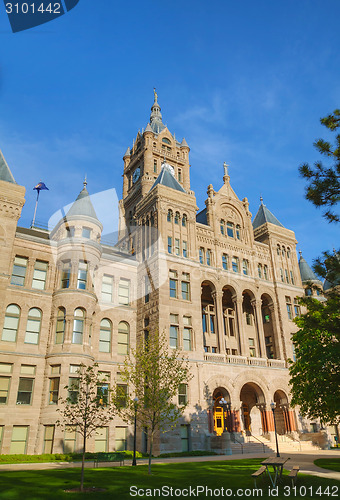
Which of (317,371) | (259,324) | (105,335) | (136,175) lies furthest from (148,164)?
(317,371)

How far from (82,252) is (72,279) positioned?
2982 mm

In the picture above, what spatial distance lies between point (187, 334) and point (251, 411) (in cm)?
1397

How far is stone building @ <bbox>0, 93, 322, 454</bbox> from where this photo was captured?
3459cm

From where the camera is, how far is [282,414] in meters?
45.6

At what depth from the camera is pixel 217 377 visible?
41.0m

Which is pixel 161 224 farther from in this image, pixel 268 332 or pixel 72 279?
pixel 268 332

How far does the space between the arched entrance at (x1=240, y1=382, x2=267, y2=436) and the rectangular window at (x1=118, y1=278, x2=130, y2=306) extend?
16772mm

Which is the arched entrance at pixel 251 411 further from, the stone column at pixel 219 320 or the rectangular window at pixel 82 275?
the rectangular window at pixel 82 275

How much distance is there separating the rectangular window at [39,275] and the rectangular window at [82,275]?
324 cm

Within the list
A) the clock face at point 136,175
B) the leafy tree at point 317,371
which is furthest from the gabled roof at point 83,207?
the leafy tree at point 317,371

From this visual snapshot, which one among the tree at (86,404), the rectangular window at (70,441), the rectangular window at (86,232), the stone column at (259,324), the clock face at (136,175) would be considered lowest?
the rectangular window at (70,441)

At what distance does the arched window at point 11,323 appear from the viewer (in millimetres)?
34756

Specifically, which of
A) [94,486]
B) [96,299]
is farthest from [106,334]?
[94,486]

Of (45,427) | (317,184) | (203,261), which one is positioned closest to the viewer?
(317,184)
